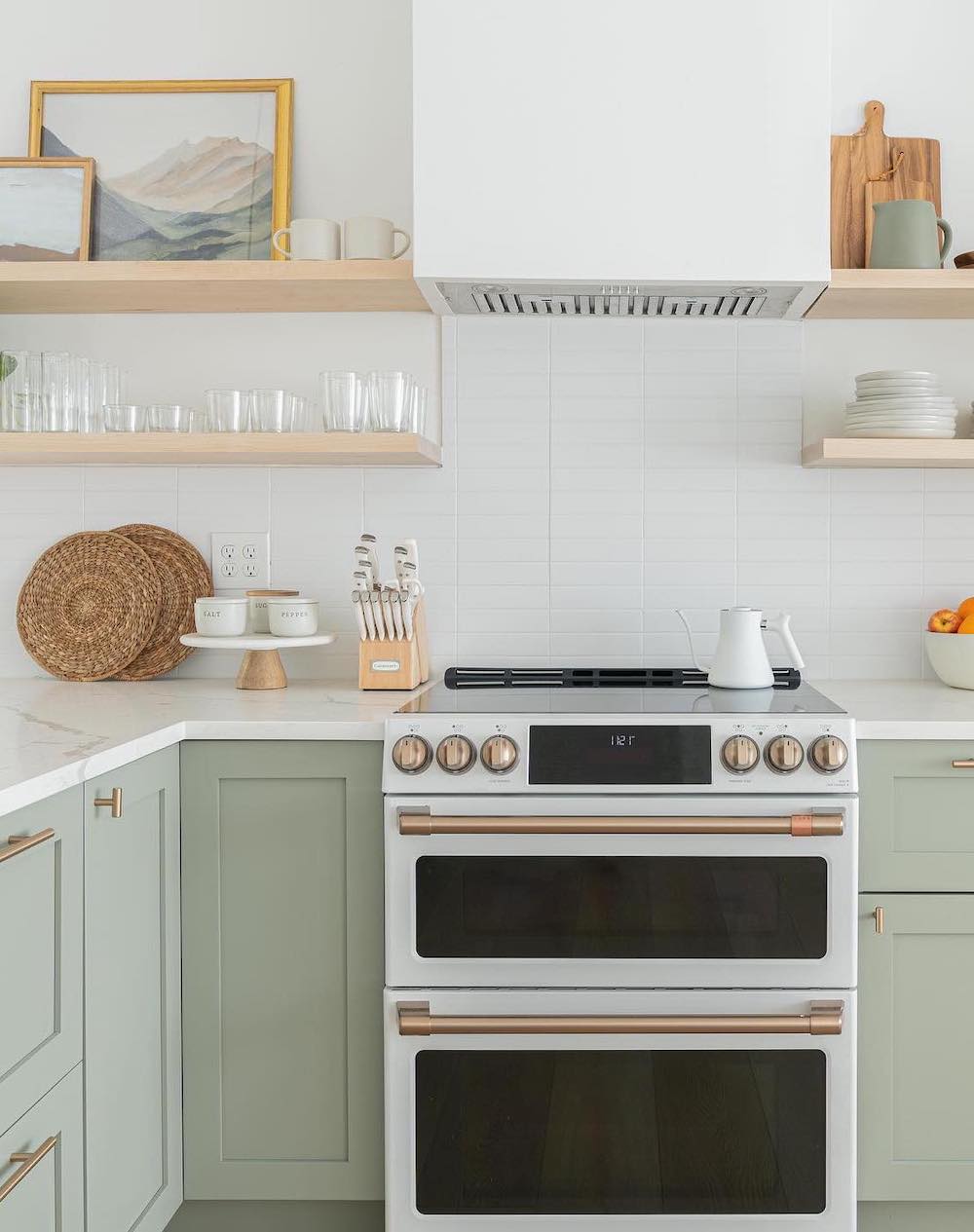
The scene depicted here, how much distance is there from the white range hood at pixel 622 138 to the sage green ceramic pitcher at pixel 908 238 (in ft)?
0.86

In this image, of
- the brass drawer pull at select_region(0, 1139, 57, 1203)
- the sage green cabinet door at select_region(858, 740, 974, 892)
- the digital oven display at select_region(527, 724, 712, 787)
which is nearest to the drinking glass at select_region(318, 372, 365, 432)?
the digital oven display at select_region(527, 724, 712, 787)

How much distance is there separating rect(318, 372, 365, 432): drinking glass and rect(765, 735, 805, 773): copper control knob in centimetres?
104

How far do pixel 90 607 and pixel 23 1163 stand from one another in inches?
54.6

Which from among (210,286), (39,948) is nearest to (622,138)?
(210,286)

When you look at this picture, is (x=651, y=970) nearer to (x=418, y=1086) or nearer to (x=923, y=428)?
(x=418, y=1086)

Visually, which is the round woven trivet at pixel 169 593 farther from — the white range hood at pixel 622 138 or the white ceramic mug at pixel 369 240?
the white range hood at pixel 622 138

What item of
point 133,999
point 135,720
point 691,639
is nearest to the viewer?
point 133,999

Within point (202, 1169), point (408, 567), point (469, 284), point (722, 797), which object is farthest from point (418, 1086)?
point (469, 284)

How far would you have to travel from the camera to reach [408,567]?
238cm

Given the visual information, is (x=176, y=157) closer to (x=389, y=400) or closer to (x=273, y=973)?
(x=389, y=400)

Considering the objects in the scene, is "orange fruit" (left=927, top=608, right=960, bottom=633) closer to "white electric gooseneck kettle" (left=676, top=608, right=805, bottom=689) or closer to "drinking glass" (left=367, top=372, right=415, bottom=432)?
"white electric gooseneck kettle" (left=676, top=608, right=805, bottom=689)

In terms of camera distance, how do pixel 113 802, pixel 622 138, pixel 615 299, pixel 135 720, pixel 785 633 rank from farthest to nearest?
pixel 615 299 → pixel 785 633 → pixel 622 138 → pixel 135 720 → pixel 113 802

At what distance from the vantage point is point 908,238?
2311 mm

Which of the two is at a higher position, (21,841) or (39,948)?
(21,841)
